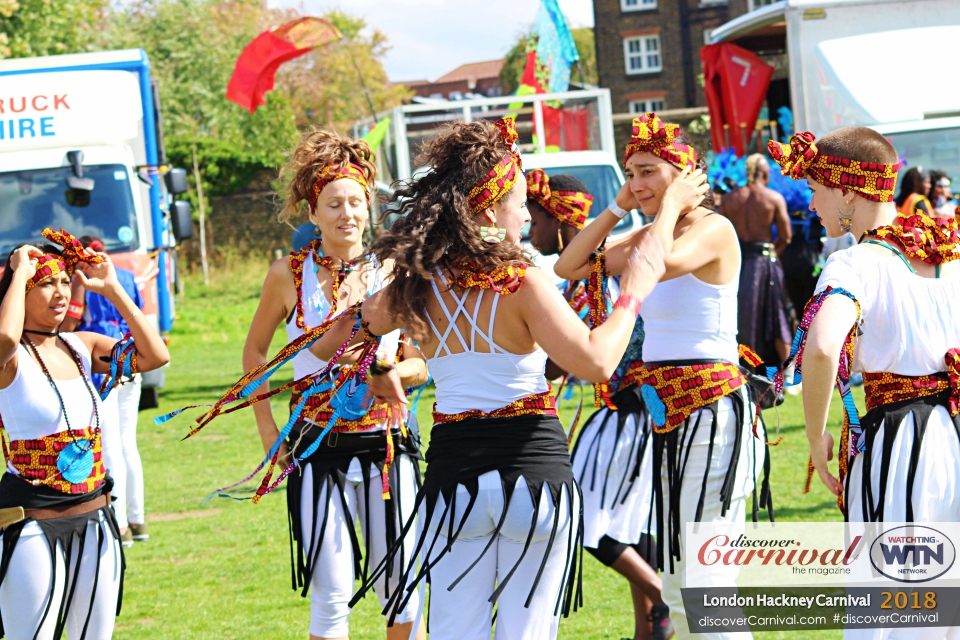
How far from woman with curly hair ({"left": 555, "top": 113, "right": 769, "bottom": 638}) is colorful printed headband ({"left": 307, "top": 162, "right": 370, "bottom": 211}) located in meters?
0.96

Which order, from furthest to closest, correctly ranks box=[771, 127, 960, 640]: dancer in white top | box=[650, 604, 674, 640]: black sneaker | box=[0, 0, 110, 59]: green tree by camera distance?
1. box=[0, 0, 110, 59]: green tree
2. box=[650, 604, 674, 640]: black sneaker
3. box=[771, 127, 960, 640]: dancer in white top

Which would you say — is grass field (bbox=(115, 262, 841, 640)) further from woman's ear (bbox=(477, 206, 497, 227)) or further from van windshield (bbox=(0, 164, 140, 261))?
woman's ear (bbox=(477, 206, 497, 227))

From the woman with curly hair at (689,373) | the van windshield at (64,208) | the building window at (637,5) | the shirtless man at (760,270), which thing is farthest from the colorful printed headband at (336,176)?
the building window at (637,5)

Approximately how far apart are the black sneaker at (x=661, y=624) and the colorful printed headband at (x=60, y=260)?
2599mm

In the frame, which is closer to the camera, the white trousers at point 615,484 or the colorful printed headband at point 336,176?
the colorful printed headband at point 336,176

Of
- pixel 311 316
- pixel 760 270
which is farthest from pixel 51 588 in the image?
pixel 760 270

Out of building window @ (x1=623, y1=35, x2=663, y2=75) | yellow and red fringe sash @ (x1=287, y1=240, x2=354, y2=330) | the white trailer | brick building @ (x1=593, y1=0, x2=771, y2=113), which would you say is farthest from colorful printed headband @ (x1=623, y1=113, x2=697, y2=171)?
building window @ (x1=623, y1=35, x2=663, y2=75)

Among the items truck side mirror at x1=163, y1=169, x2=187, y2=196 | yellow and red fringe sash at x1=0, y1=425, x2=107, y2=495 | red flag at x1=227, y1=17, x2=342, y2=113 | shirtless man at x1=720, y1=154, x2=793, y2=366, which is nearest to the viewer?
yellow and red fringe sash at x1=0, y1=425, x2=107, y2=495

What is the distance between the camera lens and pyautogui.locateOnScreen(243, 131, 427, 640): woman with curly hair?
12.5 feet

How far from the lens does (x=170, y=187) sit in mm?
11305

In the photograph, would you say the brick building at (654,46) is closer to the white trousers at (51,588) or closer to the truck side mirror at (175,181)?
the truck side mirror at (175,181)

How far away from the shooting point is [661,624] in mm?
4328

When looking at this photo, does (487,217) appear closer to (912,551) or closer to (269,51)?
(912,551)

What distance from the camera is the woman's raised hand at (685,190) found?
3090 mm
